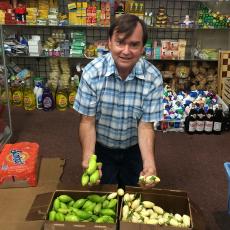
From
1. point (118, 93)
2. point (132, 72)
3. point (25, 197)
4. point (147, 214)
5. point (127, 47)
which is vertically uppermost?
point (127, 47)

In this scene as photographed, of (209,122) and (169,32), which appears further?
(169,32)

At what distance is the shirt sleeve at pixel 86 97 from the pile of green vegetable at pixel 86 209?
1.53ft

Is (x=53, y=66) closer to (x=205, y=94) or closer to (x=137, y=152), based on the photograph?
(x=205, y=94)

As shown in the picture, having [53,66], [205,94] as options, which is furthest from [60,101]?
[205,94]

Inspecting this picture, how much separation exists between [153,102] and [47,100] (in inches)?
117

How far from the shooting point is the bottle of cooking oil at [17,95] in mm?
4656

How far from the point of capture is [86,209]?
5.20 ft

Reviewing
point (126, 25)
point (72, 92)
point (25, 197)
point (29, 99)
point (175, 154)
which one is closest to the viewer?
point (126, 25)

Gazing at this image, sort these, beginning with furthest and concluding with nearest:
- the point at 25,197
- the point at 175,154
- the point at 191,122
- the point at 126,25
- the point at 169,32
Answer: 1. the point at 169,32
2. the point at 191,122
3. the point at 175,154
4. the point at 25,197
5. the point at 126,25

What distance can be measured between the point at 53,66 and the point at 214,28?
226cm

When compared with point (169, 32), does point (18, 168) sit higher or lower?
lower

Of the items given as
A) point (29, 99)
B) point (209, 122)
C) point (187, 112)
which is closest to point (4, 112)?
point (29, 99)

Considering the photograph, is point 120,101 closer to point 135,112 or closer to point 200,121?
point 135,112

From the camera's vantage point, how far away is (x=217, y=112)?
13.2 feet
